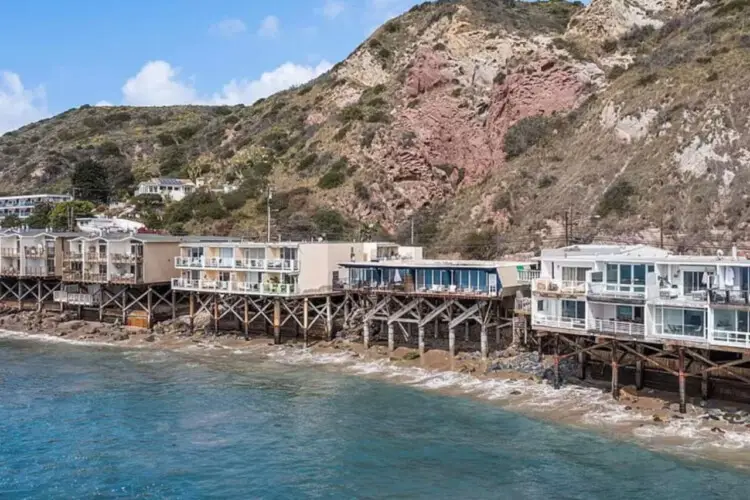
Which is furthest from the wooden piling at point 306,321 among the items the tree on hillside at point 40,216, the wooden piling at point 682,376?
the tree on hillside at point 40,216

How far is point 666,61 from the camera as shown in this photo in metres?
81.5

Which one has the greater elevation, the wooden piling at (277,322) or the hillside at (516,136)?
Answer: the hillside at (516,136)

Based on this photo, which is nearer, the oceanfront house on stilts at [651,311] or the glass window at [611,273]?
the oceanfront house on stilts at [651,311]

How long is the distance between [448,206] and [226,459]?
57.3 meters

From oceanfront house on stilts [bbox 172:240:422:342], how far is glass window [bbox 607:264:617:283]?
2198 centimetres

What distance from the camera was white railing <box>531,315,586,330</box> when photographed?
37.9 meters

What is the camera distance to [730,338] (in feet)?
107

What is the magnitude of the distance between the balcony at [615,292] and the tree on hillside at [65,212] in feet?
286

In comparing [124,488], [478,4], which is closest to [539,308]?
[124,488]

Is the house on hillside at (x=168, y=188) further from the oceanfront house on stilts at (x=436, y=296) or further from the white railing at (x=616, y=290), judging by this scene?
the white railing at (x=616, y=290)

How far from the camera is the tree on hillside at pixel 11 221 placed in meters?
112

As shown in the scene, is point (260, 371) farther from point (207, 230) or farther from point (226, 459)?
point (207, 230)

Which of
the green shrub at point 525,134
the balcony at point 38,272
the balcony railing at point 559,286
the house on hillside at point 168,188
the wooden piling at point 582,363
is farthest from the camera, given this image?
the house on hillside at point 168,188

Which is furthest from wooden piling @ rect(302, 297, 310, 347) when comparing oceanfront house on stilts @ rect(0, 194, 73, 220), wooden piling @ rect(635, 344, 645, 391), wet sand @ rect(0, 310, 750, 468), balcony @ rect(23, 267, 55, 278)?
oceanfront house on stilts @ rect(0, 194, 73, 220)
